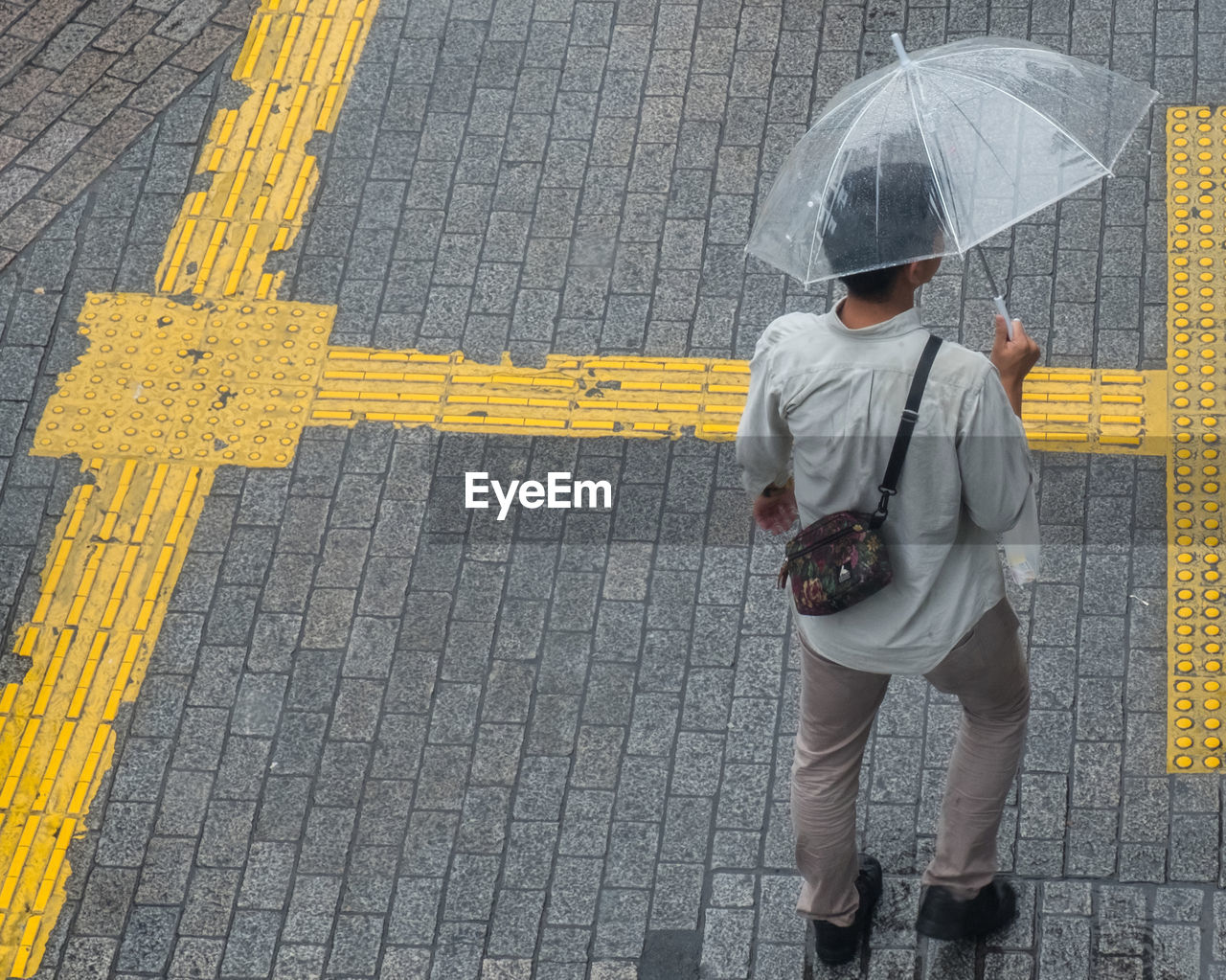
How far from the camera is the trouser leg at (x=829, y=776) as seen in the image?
4.01 meters

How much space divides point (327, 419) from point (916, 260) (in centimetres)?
314

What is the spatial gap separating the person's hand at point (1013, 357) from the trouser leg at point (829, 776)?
745mm

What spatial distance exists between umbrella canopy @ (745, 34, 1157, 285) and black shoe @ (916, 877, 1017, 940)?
182cm

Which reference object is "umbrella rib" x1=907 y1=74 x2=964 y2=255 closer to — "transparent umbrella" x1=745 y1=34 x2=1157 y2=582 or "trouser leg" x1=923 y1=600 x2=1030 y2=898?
"transparent umbrella" x1=745 y1=34 x2=1157 y2=582

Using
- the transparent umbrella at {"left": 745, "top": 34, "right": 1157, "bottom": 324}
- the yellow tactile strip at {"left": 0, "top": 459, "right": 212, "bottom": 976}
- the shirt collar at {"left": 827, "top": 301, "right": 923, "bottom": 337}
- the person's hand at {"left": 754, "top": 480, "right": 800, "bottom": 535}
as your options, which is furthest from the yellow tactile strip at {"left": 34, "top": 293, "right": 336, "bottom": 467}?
the shirt collar at {"left": 827, "top": 301, "right": 923, "bottom": 337}

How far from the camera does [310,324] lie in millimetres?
6496

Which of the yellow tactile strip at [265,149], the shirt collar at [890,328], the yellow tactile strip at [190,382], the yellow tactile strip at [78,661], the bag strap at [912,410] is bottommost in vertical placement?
the yellow tactile strip at [78,661]

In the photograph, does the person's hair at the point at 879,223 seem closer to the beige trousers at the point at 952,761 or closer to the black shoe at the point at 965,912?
the beige trousers at the point at 952,761

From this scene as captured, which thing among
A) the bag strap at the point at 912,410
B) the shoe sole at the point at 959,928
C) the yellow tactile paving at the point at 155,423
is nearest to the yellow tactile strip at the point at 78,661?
the yellow tactile paving at the point at 155,423

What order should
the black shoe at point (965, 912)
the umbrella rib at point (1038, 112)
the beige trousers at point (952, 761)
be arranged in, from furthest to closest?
the black shoe at point (965, 912), the umbrella rib at point (1038, 112), the beige trousers at point (952, 761)

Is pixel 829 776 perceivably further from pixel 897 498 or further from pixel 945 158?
pixel 945 158

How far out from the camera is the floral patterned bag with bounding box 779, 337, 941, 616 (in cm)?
366

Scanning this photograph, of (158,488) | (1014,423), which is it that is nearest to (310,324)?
(158,488)

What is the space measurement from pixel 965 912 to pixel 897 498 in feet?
4.97
